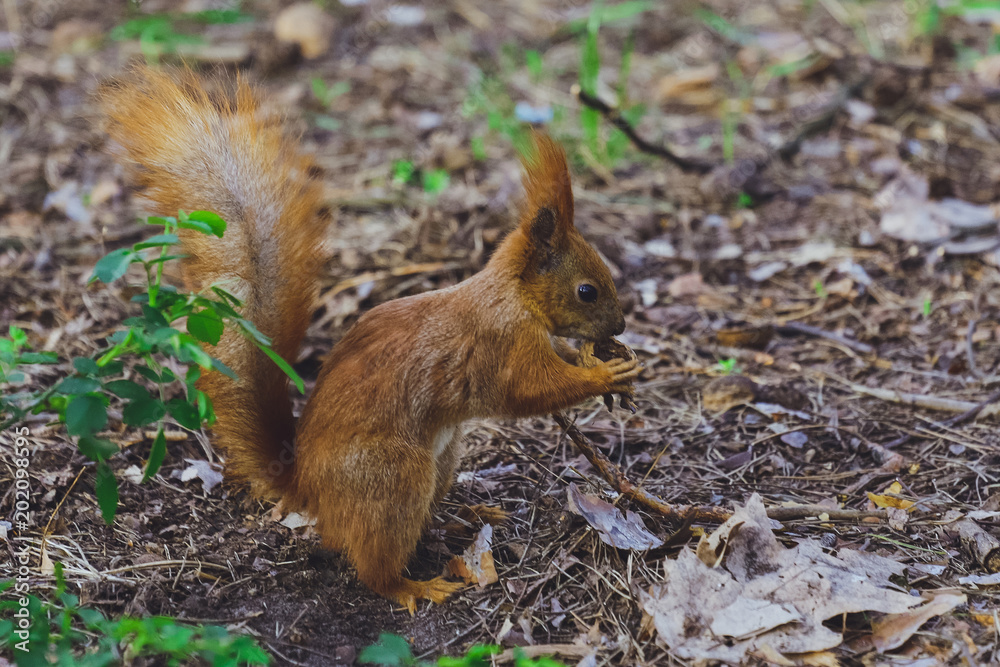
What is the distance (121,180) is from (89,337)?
5.81 ft

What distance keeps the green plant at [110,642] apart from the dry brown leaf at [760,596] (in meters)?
0.99

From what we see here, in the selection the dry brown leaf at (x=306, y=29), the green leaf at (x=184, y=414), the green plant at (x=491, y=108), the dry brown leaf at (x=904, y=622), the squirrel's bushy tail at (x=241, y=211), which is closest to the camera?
the green leaf at (x=184, y=414)

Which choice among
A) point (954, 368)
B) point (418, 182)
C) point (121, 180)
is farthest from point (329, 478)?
point (121, 180)

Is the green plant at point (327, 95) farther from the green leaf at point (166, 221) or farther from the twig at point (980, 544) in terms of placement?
the twig at point (980, 544)

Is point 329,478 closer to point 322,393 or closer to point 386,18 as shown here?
point 322,393

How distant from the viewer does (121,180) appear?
4.83 meters

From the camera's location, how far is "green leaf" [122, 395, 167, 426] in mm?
1800

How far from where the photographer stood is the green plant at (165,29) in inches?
237

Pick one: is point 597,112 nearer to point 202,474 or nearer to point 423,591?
point 202,474

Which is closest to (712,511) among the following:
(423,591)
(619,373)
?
(619,373)

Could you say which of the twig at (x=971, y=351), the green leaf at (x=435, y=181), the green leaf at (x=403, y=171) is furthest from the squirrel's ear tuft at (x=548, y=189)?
the green leaf at (x=403, y=171)

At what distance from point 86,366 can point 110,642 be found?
564 mm

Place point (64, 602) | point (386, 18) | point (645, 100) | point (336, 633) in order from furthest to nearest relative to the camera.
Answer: point (386, 18), point (645, 100), point (336, 633), point (64, 602)

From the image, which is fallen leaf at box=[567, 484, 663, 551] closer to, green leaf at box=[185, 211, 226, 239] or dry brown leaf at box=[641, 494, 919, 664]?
dry brown leaf at box=[641, 494, 919, 664]
